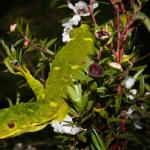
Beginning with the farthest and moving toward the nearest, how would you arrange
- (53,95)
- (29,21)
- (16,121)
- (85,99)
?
(29,21) → (53,95) → (16,121) → (85,99)

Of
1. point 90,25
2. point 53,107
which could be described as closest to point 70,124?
point 53,107

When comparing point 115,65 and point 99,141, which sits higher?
point 115,65

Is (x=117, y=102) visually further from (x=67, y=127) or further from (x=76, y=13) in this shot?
(x=76, y=13)

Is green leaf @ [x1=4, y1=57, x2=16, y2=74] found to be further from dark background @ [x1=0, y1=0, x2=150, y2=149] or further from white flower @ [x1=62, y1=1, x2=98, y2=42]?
dark background @ [x1=0, y1=0, x2=150, y2=149]

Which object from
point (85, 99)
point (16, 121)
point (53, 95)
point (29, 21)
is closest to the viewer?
point (85, 99)

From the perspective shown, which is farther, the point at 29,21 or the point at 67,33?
the point at 29,21

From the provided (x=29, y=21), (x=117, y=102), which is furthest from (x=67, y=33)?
(x=29, y=21)

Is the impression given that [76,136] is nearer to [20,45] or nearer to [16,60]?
[16,60]
